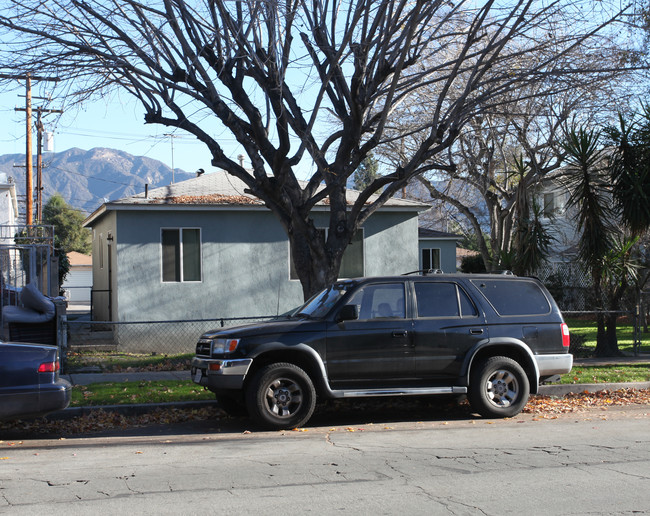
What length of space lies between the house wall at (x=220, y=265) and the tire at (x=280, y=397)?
405 inches

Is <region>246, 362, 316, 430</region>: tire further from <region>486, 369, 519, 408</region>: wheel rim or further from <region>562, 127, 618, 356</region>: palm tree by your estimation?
<region>562, 127, 618, 356</region>: palm tree

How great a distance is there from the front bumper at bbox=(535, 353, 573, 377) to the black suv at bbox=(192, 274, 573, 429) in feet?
0.05

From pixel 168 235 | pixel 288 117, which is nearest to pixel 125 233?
pixel 168 235

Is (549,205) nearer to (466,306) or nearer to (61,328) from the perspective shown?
(466,306)

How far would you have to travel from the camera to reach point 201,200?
1916 centimetres

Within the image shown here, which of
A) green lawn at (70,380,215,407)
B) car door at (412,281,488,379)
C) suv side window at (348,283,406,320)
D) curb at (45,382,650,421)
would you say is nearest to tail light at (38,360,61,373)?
curb at (45,382,650,421)

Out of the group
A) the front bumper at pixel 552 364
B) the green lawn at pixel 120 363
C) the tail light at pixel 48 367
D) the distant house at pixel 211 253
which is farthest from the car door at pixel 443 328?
the distant house at pixel 211 253

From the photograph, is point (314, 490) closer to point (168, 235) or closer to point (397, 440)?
point (397, 440)

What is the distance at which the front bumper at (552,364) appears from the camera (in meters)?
10.1

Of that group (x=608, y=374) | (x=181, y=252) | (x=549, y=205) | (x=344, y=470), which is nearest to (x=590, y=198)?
(x=608, y=374)

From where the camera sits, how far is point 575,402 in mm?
11469

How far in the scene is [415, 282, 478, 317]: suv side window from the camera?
390 inches

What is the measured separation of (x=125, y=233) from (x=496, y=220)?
1457 cm

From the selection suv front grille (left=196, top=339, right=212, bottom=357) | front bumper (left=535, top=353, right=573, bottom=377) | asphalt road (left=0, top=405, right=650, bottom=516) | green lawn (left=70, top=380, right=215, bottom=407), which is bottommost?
asphalt road (left=0, top=405, right=650, bottom=516)
